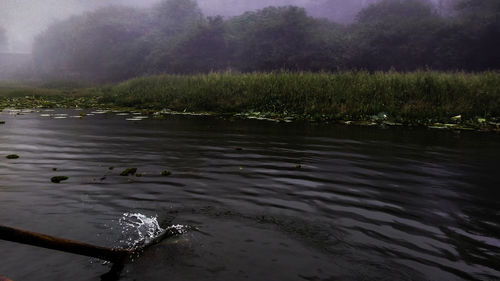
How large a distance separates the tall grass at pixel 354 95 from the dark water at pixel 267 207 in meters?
6.71

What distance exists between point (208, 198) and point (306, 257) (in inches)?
81.8

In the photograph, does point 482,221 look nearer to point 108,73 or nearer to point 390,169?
point 390,169

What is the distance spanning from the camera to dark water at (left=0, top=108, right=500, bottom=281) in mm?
3240

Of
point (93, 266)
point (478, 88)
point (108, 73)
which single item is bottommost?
point (93, 266)

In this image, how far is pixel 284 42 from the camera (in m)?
47.1

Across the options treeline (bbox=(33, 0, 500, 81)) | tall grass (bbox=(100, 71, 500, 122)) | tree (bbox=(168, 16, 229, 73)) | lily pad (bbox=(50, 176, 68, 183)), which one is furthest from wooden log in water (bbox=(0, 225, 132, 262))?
tree (bbox=(168, 16, 229, 73))

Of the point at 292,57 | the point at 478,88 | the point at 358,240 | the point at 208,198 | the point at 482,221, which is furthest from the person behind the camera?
the point at 292,57

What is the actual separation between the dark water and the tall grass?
264 inches

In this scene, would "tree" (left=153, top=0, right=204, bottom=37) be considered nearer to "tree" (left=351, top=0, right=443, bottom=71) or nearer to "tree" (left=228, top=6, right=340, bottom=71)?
"tree" (left=228, top=6, right=340, bottom=71)

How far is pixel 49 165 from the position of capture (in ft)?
23.4

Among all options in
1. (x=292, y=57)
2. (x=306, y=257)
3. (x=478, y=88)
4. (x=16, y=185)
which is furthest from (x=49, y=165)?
(x=292, y=57)

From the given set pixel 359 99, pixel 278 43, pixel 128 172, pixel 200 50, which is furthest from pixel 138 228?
pixel 200 50

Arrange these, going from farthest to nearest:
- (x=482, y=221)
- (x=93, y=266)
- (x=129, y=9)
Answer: (x=129, y=9), (x=482, y=221), (x=93, y=266)

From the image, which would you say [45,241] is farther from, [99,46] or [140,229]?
[99,46]
